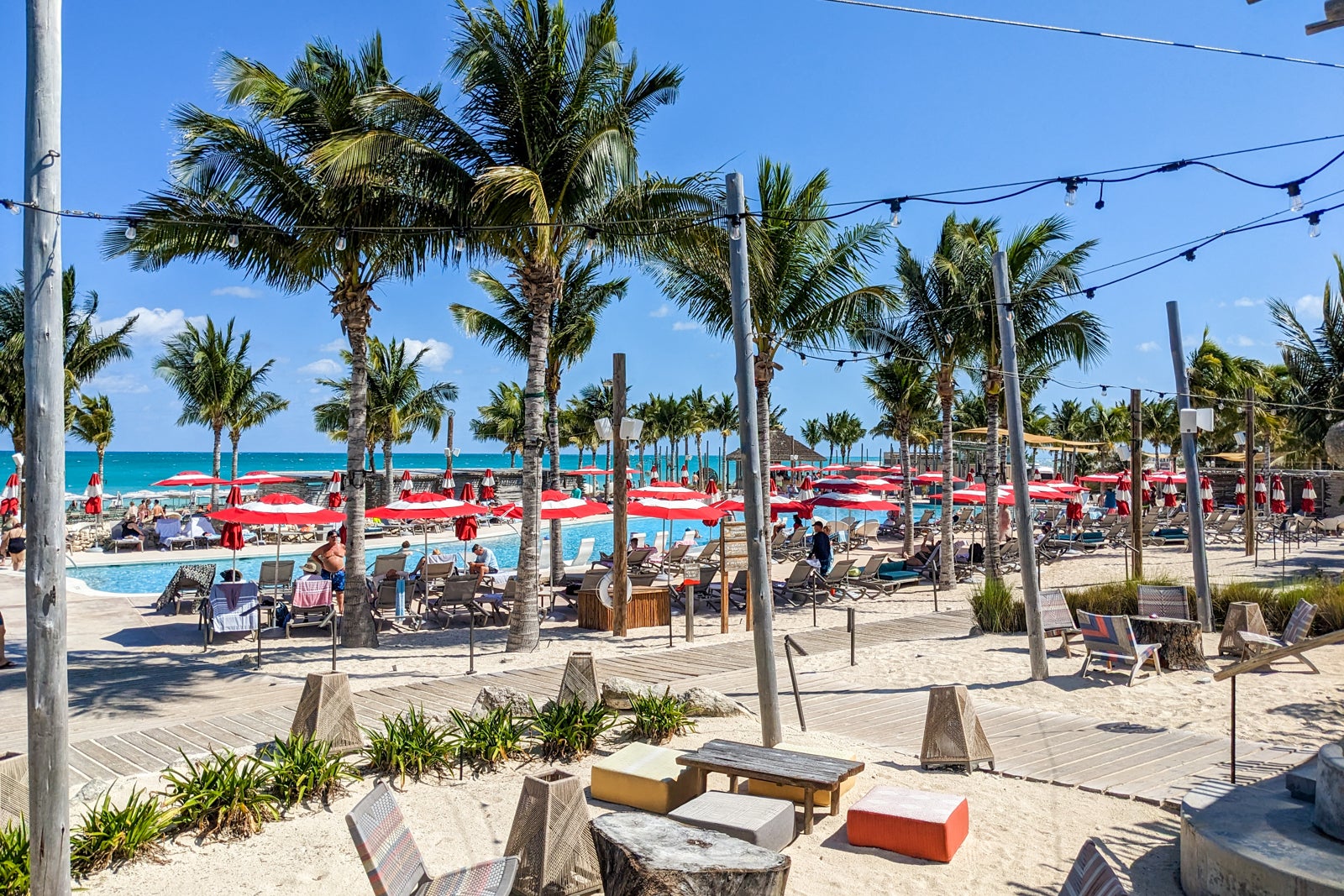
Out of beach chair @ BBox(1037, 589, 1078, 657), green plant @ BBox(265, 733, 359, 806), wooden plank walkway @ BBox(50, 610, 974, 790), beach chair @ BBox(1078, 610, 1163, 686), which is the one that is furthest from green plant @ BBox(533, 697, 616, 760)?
beach chair @ BBox(1037, 589, 1078, 657)

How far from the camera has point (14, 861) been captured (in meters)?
4.41

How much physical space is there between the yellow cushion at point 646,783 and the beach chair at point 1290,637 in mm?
7420

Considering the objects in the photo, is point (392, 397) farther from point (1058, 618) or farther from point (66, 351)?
point (1058, 618)

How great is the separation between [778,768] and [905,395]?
72.4 ft

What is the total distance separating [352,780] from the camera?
6.24m

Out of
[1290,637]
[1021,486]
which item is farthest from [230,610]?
[1290,637]

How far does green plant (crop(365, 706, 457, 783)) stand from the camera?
6.43 metres

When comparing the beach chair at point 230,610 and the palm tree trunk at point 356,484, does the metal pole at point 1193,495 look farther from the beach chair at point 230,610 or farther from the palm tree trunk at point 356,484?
the beach chair at point 230,610

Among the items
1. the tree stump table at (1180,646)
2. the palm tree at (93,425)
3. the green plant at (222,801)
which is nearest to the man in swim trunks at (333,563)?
the green plant at (222,801)

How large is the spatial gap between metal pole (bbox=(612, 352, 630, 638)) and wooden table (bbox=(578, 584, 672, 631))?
0.35 m

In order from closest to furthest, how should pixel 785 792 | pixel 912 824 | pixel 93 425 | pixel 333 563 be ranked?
pixel 912 824 < pixel 785 792 < pixel 333 563 < pixel 93 425

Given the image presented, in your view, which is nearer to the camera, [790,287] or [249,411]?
[790,287]

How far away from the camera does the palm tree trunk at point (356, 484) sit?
11719mm

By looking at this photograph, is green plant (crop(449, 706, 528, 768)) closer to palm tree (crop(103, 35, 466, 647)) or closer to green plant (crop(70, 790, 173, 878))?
green plant (crop(70, 790, 173, 878))
